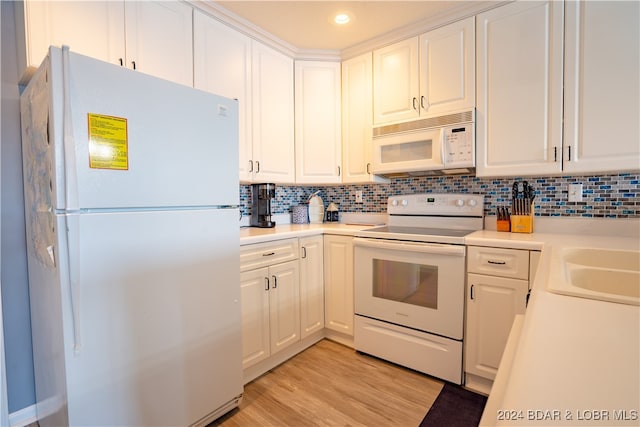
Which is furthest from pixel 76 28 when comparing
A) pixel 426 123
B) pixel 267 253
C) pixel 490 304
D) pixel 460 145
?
pixel 490 304

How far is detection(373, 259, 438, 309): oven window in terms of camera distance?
1903 millimetres

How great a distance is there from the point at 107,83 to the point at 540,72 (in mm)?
2192

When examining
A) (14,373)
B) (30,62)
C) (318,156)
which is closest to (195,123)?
(30,62)

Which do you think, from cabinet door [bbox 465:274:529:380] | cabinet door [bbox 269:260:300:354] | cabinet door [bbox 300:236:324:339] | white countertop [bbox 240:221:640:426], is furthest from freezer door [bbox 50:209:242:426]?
cabinet door [bbox 465:274:529:380]

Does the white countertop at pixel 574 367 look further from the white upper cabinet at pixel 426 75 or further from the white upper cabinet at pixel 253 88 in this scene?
the white upper cabinet at pixel 253 88

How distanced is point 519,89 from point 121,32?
88.4 inches

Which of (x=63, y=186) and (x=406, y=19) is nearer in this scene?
(x=63, y=186)

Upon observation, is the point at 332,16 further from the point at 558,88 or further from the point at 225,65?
the point at 558,88

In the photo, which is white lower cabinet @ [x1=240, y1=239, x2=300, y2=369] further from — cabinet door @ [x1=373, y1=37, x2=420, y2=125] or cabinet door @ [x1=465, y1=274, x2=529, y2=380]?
cabinet door @ [x1=373, y1=37, x2=420, y2=125]

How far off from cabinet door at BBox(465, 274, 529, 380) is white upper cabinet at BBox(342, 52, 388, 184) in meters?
1.17

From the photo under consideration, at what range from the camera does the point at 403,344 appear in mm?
2008

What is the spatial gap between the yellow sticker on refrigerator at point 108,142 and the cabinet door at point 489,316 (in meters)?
1.82

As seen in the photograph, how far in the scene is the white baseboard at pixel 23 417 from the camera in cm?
153

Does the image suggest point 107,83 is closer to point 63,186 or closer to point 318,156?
point 63,186
